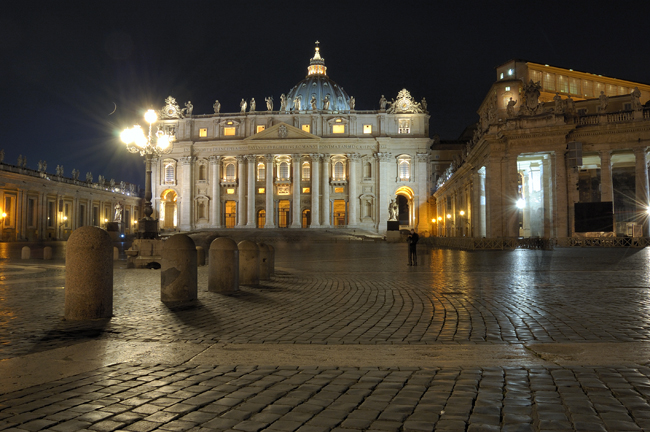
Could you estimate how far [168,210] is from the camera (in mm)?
88312

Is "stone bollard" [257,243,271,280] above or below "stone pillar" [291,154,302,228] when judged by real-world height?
below

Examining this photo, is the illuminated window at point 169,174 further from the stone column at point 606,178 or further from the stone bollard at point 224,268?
the stone bollard at point 224,268

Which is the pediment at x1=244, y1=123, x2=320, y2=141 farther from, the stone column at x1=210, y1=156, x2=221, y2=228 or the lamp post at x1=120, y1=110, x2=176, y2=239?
the lamp post at x1=120, y1=110, x2=176, y2=239

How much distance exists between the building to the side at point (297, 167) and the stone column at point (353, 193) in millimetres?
163

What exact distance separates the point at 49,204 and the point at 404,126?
54994 millimetres

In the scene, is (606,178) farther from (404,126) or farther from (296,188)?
(296,188)

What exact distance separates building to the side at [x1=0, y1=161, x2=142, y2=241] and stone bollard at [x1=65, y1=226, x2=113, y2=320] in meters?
40.7

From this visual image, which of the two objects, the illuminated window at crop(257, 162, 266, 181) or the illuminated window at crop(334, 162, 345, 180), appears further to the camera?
the illuminated window at crop(257, 162, 266, 181)

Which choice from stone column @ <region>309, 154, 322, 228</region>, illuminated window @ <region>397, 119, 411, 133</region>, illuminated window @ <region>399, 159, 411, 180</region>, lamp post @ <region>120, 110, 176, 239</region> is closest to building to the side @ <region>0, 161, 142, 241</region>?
lamp post @ <region>120, 110, 176, 239</region>

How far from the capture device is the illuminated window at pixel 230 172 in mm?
84438

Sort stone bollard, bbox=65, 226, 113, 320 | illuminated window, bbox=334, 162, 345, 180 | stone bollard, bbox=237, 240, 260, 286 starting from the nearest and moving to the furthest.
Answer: stone bollard, bbox=65, 226, 113, 320, stone bollard, bbox=237, 240, 260, 286, illuminated window, bbox=334, 162, 345, 180

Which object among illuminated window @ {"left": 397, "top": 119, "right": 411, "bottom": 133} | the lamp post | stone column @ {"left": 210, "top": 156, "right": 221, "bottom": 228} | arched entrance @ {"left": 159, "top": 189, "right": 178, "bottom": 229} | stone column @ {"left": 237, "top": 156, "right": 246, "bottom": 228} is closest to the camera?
the lamp post

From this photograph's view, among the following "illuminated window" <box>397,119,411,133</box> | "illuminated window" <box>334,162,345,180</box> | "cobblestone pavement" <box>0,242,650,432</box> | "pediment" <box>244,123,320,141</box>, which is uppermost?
"illuminated window" <box>397,119,411,133</box>

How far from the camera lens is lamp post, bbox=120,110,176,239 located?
18734mm
